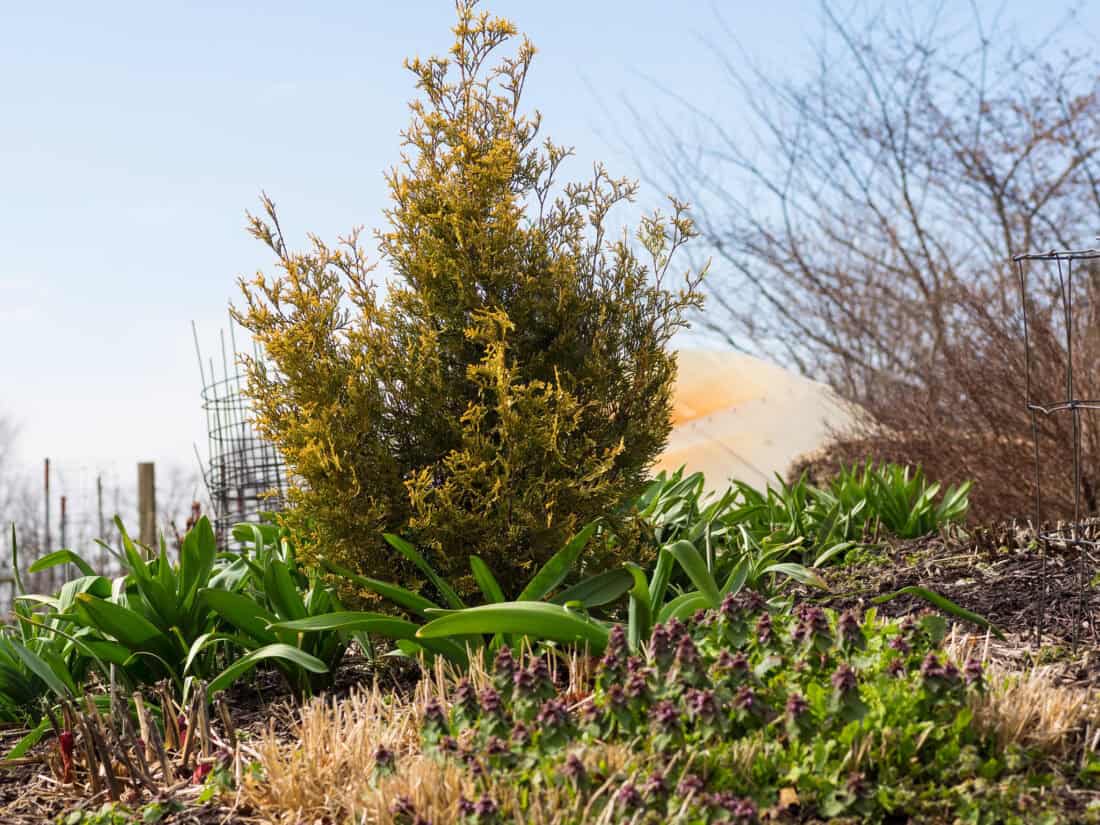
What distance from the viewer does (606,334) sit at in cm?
405

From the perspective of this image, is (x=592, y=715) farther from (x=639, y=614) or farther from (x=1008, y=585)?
(x=1008, y=585)

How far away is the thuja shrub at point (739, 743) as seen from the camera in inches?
86.0

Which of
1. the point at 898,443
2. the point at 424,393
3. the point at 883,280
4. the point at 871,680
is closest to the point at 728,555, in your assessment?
the point at 424,393

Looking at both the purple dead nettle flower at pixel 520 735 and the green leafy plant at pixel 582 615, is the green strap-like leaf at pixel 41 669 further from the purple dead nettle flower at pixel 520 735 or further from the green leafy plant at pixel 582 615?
the purple dead nettle flower at pixel 520 735

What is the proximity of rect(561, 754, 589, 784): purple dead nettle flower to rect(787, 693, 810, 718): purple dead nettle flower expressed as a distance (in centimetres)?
49

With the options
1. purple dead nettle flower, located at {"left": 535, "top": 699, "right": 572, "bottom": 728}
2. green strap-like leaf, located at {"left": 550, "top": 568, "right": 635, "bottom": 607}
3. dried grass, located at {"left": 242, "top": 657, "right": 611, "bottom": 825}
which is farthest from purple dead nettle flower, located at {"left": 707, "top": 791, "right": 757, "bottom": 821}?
green strap-like leaf, located at {"left": 550, "top": 568, "right": 635, "bottom": 607}

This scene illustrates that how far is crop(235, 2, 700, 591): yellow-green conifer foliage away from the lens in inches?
147

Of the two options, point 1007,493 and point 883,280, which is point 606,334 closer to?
point 1007,493

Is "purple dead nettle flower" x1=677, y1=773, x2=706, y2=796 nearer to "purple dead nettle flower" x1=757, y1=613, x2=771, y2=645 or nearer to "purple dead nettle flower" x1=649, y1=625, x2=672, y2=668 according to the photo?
"purple dead nettle flower" x1=649, y1=625, x2=672, y2=668

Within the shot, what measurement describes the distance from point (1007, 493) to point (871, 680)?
5717mm

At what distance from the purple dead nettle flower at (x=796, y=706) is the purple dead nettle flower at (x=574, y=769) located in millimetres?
492

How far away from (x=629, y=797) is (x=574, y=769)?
13cm

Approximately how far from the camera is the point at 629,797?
2.07 meters

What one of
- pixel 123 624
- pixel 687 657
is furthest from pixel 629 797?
pixel 123 624
